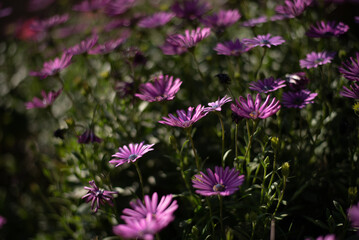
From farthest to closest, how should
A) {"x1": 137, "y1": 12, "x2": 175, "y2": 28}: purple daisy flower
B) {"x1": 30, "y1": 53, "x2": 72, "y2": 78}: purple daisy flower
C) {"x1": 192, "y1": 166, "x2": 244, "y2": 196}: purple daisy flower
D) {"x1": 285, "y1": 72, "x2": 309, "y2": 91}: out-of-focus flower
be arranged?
{"x1": 137, "y1": 12, "x2": 175, "y2": 28}: purple daisy flower
{"x1": 30, "y1": 53, "x2": 72, "y2": 78}: purple daisy flower
{"x1": 285, "y1": 72, "x2": 309, "y2": 91}: out-of-focus flower
{"x1": 192, "y1": 166, "x2": 244, "y2": 196}: purple daisy flower

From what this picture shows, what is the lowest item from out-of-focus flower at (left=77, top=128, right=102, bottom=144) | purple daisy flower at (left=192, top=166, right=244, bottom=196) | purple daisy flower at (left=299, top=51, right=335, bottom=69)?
out-of-focus flower at (left=77, top=128, right=102, bottom=144)

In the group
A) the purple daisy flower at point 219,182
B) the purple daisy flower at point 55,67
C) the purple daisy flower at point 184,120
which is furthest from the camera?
the purple daisy flower at point 55,67

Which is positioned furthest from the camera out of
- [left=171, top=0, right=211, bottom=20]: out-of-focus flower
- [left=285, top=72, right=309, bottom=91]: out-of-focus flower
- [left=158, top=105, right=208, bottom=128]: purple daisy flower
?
[left=171, top=0, right=211, bottom=20]: out-of-focus flower

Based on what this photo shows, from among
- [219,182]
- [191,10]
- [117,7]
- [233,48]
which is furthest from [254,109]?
[117,7]

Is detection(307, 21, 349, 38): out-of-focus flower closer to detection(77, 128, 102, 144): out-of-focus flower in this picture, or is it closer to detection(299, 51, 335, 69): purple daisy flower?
detection(299, 51, 335, 69): purple daisy flower

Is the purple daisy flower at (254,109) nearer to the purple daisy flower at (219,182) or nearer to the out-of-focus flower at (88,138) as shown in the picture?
the purple daisy flower at (219,182)

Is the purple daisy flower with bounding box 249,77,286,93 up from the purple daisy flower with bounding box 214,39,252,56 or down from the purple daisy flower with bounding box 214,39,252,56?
down

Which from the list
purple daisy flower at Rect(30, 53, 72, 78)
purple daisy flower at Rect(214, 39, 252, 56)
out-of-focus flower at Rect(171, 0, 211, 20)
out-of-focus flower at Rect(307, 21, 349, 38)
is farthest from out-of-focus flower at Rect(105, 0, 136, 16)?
out-of-focus flower at Rect(307, 21, 349, 38)

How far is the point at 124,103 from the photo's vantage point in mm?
1985

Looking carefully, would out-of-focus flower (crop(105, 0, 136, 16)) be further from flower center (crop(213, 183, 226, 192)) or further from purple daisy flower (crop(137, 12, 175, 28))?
flower center (crop(213, 183, 226, 192))

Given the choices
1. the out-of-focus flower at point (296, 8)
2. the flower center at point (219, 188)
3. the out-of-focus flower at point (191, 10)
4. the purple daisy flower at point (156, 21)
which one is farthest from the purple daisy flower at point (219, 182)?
the purple daisy flower at point (156, 21)

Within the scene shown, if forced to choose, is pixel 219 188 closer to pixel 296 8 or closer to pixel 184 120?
pixel 184 120

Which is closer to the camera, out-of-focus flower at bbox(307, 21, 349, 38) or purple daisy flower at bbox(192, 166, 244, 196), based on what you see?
purple daisy flower at bbox(192, 166, 244, 196)

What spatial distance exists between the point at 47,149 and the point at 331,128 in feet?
7.57
